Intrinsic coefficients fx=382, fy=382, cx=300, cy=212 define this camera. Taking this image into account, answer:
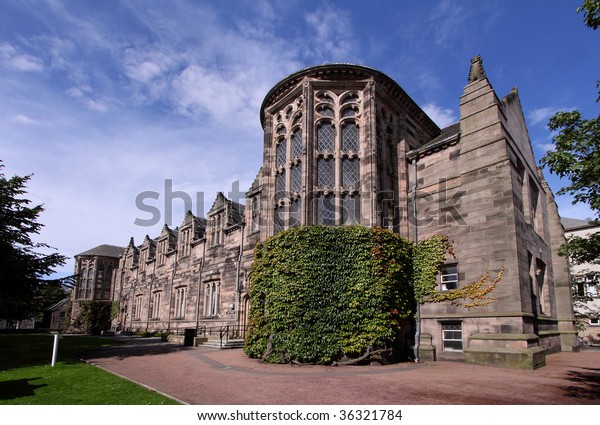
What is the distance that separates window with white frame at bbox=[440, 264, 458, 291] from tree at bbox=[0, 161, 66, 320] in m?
19.7

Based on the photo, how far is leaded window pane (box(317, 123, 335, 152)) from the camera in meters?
19.0

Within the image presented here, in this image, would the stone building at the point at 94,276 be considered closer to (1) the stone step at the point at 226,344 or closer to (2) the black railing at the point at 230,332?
(2) the black railing at the point at 230,332

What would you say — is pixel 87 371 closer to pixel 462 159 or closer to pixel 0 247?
pixel 0 247

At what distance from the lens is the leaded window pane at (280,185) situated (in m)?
20.1

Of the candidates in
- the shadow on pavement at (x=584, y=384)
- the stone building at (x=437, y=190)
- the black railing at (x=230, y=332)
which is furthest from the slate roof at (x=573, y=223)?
the black railing at (x=230, y=332)

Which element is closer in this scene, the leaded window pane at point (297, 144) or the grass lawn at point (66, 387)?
the grass lawn at point (66, 387)

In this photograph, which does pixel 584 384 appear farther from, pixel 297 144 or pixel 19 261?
pixel 19 261

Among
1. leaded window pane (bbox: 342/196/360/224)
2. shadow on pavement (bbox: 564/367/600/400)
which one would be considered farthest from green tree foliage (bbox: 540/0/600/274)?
leaded window pane (bbox: 342/196/360/224)

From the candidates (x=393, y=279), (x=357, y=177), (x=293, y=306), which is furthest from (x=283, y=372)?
(x=357, y=177)

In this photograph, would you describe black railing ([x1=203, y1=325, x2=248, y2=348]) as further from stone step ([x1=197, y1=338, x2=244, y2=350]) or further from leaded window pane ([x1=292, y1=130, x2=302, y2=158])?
leaded window pane ([x1=292, y1=130, x2=302, y2=158])

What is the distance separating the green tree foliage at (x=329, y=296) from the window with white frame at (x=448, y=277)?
69.9 inches

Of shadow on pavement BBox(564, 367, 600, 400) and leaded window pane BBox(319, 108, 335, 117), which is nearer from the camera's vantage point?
shadow on pavement BBox(564, 367, 600, 400)

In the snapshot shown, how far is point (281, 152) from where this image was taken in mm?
20953

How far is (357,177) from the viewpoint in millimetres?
18359
